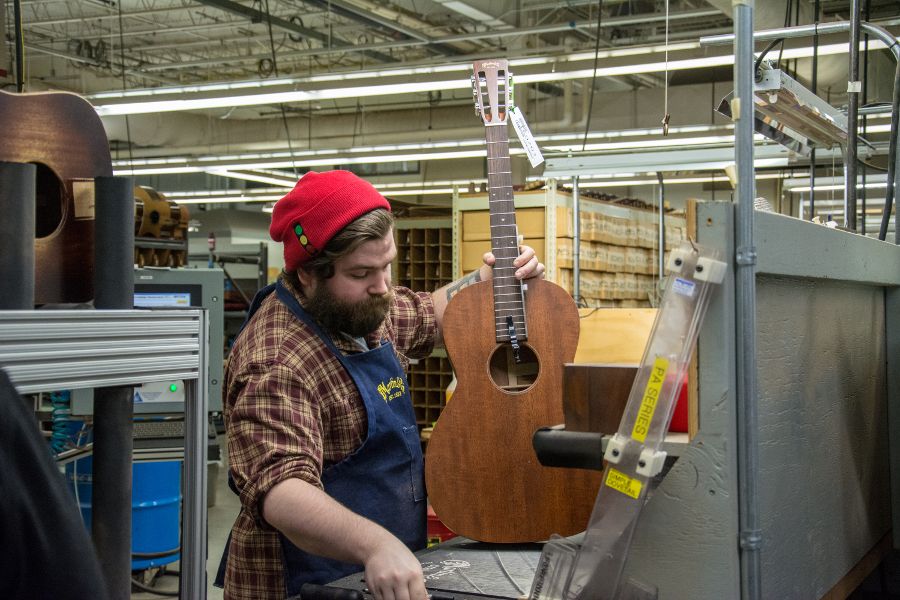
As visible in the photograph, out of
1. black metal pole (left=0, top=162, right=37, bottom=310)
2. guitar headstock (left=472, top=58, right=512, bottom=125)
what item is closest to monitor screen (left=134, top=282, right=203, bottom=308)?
guitar headstock (left=472, top=58, right=512, bottom=125)

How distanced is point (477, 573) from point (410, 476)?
36 centimetres

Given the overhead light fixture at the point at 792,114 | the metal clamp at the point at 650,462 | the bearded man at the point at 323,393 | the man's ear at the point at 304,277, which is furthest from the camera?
the man's ear at the point at 304,277

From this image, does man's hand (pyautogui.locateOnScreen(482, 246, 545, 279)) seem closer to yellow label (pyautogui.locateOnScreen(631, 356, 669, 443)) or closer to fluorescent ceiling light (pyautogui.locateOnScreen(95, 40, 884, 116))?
yellow label (pyautogui.locateOnScreen(631, 356, 669, 443))

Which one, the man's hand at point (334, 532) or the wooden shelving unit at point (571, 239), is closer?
the man's hand at point (334, 532)

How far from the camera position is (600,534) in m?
1.35

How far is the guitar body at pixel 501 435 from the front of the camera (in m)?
2.01

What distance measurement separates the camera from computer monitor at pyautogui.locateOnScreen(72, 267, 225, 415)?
487cm

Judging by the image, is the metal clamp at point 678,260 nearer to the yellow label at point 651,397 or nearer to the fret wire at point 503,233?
the yellow label at point 651,397

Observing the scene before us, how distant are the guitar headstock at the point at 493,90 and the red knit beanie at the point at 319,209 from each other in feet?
1.70

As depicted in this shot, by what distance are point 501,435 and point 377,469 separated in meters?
0.29

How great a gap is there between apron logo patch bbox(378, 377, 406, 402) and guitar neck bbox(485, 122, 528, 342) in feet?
0.81

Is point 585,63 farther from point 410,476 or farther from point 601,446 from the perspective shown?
point 601,446

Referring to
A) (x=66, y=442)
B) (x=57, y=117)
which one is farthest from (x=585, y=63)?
(x=57, y=117)

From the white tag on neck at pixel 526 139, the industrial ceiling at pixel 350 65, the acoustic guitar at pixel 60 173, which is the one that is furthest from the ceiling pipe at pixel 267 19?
the acoustic guitar at pixel 60 173
